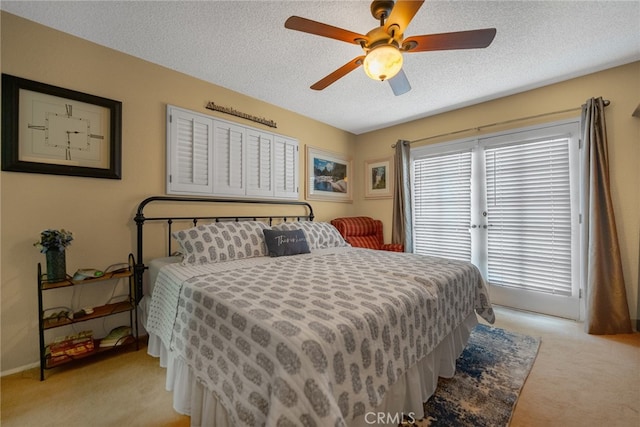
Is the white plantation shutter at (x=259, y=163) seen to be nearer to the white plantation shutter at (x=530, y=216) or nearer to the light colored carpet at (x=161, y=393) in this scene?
the light colored carpet at (x=161, y=393)

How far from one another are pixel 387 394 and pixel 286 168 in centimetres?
278

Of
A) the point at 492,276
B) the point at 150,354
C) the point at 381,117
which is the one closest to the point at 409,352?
the point at 150,354

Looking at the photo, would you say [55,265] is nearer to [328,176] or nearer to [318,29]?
[318,29]

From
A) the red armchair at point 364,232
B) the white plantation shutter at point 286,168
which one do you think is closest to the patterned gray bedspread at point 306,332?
the white plantation shutter at point 286,168

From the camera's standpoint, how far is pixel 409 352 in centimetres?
129

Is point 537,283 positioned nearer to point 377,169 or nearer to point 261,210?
point 377,169

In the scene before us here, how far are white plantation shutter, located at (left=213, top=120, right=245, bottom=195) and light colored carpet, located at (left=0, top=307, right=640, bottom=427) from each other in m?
1.72

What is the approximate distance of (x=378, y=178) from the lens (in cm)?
423

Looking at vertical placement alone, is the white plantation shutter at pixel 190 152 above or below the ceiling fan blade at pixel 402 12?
below

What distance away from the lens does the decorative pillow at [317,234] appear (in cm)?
280

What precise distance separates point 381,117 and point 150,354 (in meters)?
3.85

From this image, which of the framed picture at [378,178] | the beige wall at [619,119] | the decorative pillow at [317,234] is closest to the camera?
the beige wall at [619,119]

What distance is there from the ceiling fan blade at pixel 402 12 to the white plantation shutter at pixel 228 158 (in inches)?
78.6

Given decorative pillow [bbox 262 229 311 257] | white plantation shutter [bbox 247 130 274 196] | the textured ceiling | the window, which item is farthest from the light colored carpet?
the textured ceiling
